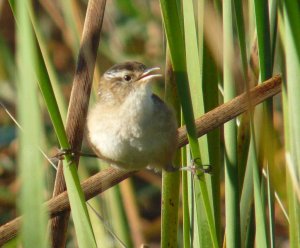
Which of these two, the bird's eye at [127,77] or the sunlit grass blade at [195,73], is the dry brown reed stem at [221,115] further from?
the bird's eye at [127,77]

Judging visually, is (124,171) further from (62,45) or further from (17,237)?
(62,45)

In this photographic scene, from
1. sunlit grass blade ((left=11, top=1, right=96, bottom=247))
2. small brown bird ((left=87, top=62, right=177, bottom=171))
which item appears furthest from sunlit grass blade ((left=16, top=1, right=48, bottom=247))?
small brown bird ((left=87, top=62, right=177, bottom=171))

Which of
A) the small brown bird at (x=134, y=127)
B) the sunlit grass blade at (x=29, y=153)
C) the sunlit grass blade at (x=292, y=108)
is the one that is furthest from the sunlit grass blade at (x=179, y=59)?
the small brown bird at (x=134, y=127)

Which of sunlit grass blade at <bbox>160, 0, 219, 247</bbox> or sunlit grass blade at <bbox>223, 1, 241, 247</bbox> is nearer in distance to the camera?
sunlit grass blade at <bbox>160, 0, 219, 247</bbox>

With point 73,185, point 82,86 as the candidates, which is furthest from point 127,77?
point 73,185

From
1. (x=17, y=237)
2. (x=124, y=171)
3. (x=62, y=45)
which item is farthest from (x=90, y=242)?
(x=62, y=45)

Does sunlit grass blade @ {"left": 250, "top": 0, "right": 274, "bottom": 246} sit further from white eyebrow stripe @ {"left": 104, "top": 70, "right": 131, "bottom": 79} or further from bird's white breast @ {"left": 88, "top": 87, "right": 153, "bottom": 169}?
white eyebrow stripe @ {"left": 104, "top": 70, "right": 131, "bottom": 79}

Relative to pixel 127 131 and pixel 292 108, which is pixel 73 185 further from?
pixel 127 131
